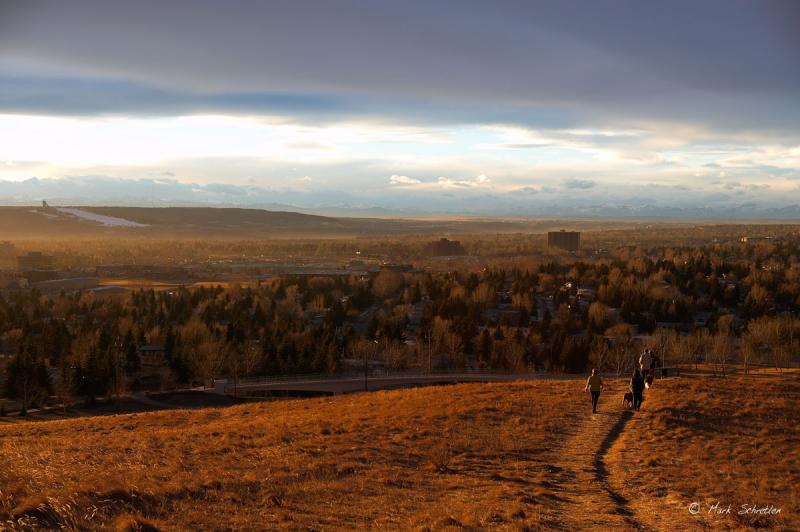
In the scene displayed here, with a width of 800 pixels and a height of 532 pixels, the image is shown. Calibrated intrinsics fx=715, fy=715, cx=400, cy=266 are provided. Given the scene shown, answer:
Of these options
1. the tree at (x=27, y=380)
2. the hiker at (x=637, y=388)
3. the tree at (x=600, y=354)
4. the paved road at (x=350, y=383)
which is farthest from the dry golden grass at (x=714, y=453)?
the tree at (x=27, y=380)

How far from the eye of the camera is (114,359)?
1873 inches

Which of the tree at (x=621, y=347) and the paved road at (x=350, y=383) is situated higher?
Answer: the tree at (x=621, y=347)

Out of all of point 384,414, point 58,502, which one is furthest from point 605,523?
point 384,414

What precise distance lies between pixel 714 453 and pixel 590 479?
439 cm

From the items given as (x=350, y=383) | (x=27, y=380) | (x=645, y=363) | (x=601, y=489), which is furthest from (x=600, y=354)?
(x=601, y=489)

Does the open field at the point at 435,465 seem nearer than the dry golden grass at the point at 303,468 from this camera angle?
No

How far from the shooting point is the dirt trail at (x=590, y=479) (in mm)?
11742

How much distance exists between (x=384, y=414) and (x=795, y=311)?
6293 cm

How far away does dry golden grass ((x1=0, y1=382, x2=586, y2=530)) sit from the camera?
37.7 feet

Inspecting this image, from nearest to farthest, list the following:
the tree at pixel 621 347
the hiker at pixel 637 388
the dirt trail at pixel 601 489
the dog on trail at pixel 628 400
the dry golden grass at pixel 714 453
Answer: the dirt trail at pixel 601 489 → the dry golden grass at pixel 714 453 → the hiker at pixel 637 388 → the dog on trail at pixel 628 400 → the tree at pixel 621 347

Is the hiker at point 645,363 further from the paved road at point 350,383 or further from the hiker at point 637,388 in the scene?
the paved road at point 350,383

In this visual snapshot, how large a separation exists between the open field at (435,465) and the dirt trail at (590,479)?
2.1 inches

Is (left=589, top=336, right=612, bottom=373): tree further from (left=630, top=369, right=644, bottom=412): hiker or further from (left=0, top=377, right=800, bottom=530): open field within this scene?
(left=630, top=369, right=644, bottom=412): hiker

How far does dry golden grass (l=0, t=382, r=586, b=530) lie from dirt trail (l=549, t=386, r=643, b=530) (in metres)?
0.40
